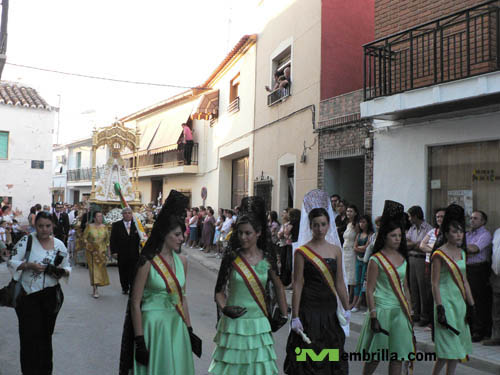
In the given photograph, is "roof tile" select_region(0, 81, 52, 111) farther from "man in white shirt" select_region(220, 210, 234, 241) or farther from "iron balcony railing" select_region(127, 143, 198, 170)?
"man in white shirt" select_region(220, 210, 234, 241)

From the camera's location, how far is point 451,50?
9750 millimetres

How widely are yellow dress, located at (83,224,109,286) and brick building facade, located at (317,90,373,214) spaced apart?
552cm

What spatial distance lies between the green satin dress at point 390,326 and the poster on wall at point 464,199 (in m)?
4.72

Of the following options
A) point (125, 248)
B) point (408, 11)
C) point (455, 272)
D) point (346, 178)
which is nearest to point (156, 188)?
point (346, 178)

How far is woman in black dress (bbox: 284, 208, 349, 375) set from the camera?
4.36m

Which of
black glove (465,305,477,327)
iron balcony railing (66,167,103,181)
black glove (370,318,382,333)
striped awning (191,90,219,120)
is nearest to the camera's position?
black glove (370,318,382,333)

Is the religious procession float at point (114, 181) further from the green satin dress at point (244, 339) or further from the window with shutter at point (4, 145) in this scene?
the green satin dress at point (244, 339)

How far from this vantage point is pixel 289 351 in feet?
14.7

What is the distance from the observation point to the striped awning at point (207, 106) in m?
24.0

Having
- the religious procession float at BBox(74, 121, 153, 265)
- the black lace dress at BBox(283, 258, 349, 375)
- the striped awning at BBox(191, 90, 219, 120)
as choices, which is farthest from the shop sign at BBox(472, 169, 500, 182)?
the striped awning at BBox(191, 90, 219, 120)

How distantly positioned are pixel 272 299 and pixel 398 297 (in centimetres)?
128

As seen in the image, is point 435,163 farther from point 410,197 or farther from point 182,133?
point 182,133

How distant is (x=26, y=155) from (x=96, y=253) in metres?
12.5

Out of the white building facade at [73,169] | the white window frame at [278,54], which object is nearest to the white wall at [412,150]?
the white window frame at [278,54]
